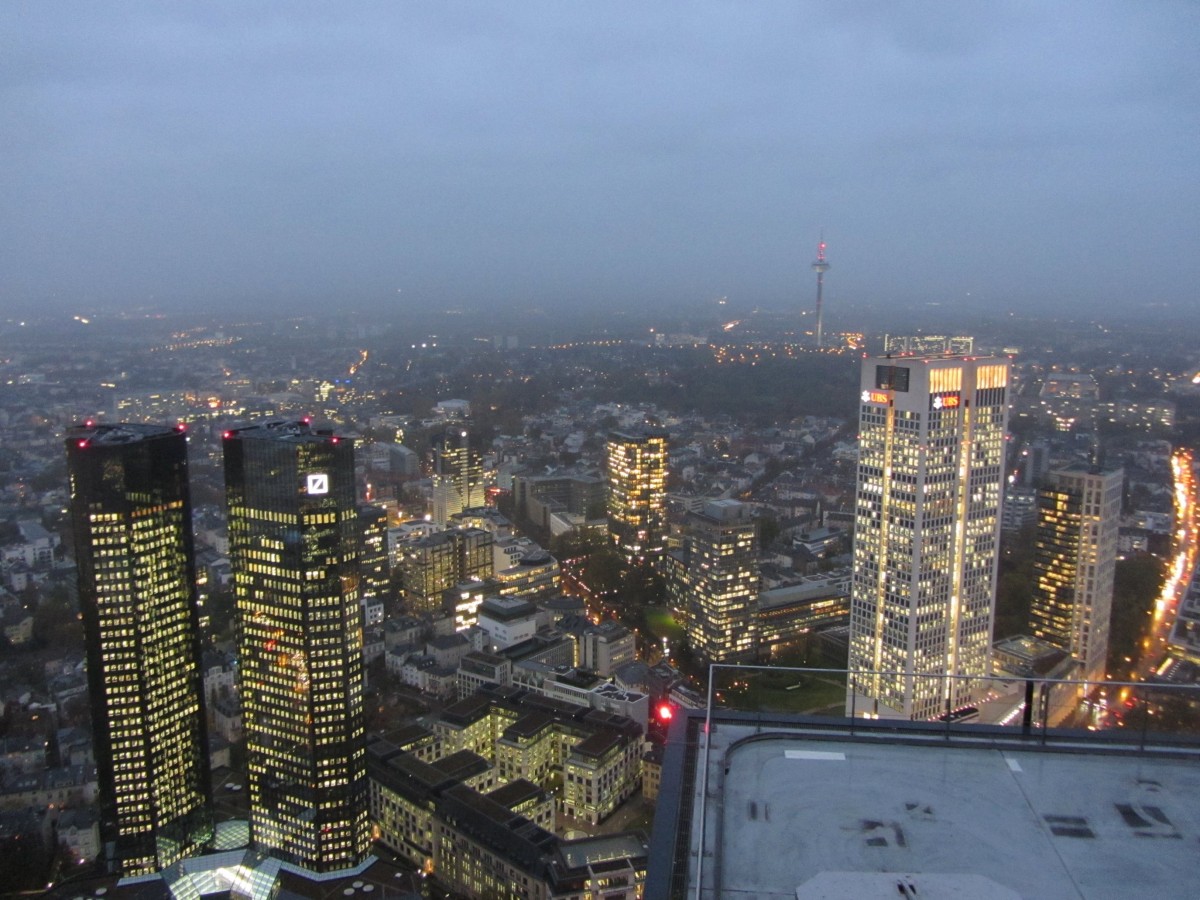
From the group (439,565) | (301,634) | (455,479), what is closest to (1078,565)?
(301,634)

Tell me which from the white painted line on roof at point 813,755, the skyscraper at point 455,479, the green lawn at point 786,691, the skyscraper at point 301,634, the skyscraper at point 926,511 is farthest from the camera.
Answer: the skyscraper at point 455,479

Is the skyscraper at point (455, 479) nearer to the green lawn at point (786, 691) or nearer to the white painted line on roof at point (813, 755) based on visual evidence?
the green lawn at point (786, 691)

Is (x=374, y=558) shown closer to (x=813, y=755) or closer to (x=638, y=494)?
(x=638, y=494)

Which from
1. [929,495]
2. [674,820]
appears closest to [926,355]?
[929,495]

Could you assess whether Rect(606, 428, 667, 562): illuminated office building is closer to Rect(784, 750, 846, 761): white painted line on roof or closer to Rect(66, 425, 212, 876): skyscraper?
Rect(66, 425, 212, 876): skyscraper

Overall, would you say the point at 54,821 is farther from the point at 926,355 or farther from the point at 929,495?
the point at 926,355

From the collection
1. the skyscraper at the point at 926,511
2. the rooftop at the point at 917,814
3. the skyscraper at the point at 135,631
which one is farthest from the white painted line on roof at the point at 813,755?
the skyscraper at the point at 135,631
